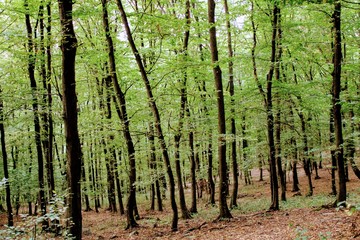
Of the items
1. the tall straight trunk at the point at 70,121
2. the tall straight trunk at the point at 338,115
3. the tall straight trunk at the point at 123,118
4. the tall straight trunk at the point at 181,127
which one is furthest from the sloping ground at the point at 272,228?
the tall straight trunk at the point at 70,121

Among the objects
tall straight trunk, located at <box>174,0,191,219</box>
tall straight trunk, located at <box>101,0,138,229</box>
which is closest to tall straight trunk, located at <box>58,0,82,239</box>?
tall straight trunk, located at <box>101,0,138,229</box>

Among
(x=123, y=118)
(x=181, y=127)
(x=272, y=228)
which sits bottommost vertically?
(x=272, y=228)

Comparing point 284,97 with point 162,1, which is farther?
point 284,97

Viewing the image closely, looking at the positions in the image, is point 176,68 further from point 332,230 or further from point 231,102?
point 332,230

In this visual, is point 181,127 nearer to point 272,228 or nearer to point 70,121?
point 272,228

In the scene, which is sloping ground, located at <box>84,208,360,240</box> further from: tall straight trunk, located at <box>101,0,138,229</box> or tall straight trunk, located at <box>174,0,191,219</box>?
tall straight trunk, located at <box>174,0,191,219</box>

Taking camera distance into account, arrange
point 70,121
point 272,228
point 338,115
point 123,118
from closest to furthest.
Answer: point 70,121 < point 272,228 < point 338,115 < point 123,118

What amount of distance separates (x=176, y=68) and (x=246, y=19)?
15.7 ft

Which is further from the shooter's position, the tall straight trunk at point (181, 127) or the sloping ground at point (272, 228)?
the tall straight trunk at point (181, 127)

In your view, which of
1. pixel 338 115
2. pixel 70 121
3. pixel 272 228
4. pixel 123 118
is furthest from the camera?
pixel 123 118

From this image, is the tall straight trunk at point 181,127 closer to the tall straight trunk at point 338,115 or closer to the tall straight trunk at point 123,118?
the tall straight trunk at point 123,118

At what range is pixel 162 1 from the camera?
1190cm

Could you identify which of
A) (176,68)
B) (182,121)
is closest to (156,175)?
(182,121)

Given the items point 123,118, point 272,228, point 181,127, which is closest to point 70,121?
point 123,118
